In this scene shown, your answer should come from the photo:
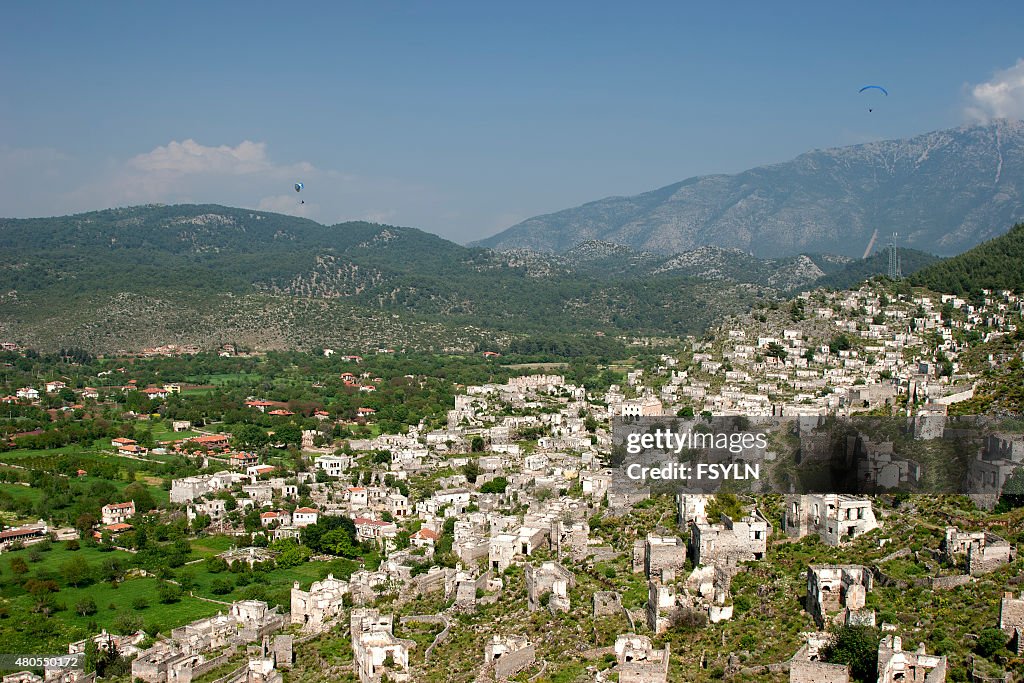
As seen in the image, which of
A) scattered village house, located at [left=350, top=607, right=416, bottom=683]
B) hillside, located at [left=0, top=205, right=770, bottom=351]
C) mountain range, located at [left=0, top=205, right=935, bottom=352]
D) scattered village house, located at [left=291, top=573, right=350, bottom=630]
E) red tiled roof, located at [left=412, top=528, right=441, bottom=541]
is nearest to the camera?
scattered village house, located at [left=350, top=607, right=416, bottom=683]

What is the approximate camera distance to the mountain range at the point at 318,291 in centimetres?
11494

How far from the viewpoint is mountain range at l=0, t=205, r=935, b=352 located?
11494 cm

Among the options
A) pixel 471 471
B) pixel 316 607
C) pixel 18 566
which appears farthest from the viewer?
pixel 471 471

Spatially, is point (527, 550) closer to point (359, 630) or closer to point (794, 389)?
point (359, 630)

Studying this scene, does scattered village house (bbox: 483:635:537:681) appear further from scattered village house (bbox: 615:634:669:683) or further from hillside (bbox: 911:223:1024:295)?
hillside (bbox: 911:223:1024:295)

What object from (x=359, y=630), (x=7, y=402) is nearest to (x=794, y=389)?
(x=359, y=630)

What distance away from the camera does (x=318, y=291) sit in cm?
14725

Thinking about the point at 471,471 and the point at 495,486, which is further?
the point at 471,471

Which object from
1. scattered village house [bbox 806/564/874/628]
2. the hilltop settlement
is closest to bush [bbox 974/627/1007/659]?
the hilltop settlement

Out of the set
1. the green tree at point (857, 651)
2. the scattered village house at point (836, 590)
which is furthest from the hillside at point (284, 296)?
the green tree at point (857, 651)

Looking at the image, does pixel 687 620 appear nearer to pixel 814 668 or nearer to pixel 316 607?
pixel 814 668

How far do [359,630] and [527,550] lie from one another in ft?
16.7

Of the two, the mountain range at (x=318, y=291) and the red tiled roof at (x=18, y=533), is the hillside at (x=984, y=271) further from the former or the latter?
the mountain range at (x=318, y=291)

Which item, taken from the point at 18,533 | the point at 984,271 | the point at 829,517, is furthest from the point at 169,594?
the point at 984,271
